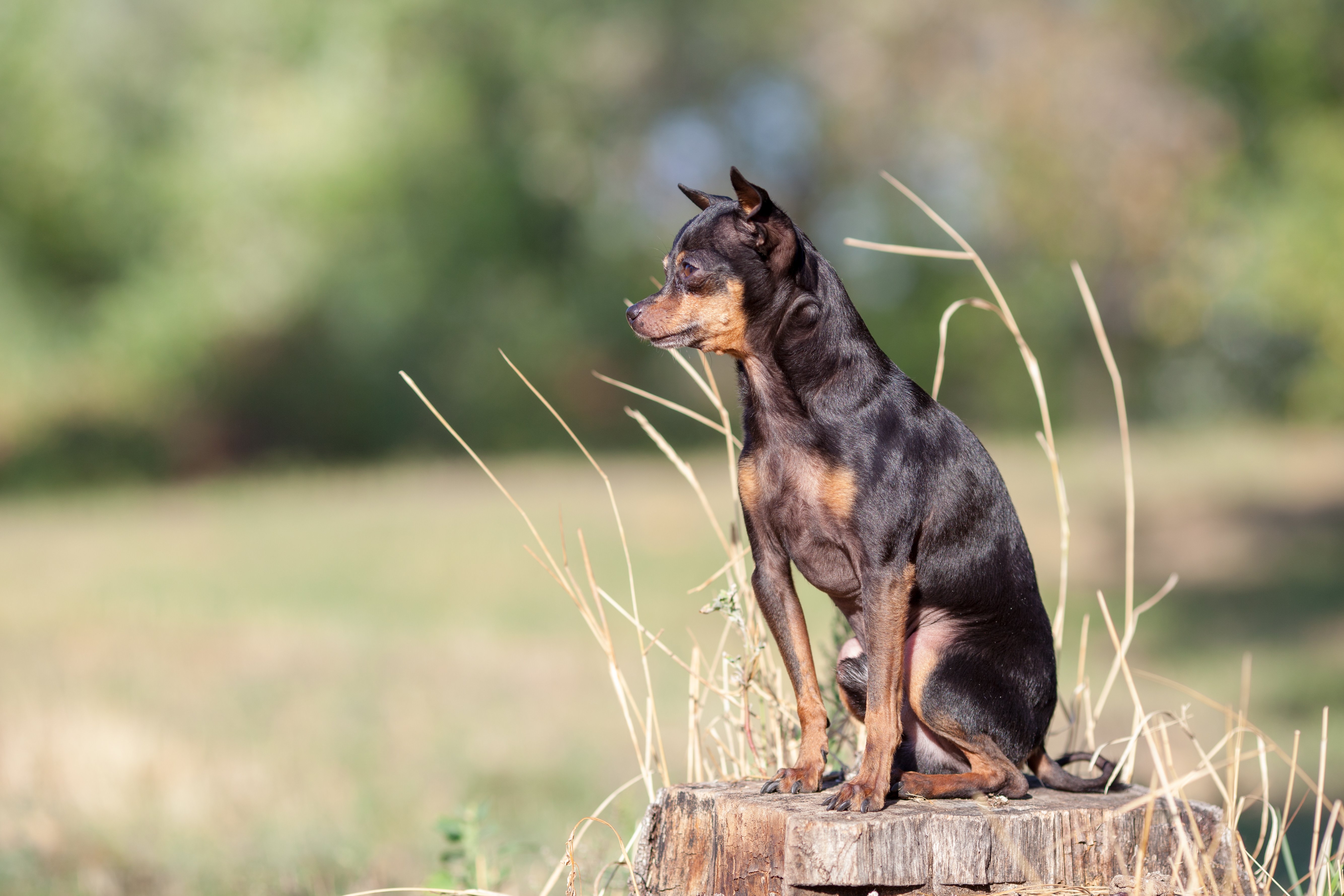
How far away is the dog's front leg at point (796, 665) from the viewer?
3199 millimetres

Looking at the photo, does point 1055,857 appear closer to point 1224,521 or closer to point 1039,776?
point 1039,776

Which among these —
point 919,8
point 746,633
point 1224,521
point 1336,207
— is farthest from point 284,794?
point 919,8

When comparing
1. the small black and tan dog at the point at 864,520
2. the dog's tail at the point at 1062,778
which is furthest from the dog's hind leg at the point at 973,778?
the dog's tail at the point at 1062,778

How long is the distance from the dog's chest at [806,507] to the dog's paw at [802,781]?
45 centimetres

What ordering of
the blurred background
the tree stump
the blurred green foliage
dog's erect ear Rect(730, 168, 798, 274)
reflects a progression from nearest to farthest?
the tree stump → dog's erect ear Rect(730, 168, 798, 274) → the blurred background → the blurred green foliage

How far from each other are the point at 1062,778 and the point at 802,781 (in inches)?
31.4

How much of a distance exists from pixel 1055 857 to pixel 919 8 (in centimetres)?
1959

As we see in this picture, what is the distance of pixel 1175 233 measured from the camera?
19000 millimetres

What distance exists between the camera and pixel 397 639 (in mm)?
11641

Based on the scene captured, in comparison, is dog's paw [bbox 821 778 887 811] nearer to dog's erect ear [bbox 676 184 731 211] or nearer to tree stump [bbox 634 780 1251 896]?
tree stump [bbox 634 780 1251 896]

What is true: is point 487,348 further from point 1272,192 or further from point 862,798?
point 862,798

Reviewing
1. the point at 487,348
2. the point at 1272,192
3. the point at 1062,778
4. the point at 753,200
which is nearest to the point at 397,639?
the point at 1062,778

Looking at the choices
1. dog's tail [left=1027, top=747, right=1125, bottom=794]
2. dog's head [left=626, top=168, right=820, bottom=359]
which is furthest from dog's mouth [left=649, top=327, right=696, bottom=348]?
dog's tail [left=1027, top=747, right=1125, bottom=794]

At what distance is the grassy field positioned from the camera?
6.27 meters
